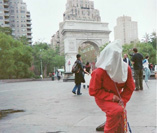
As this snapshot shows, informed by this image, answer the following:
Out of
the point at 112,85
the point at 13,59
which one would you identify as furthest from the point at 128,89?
the point at 13,59

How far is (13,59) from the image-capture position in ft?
118

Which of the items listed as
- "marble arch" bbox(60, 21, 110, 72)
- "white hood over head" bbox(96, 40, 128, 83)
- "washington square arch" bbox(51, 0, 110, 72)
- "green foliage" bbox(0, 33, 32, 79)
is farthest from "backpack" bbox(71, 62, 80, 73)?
"marble arch" bbox(60, 21, 110, 72)

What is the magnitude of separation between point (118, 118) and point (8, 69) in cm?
3423

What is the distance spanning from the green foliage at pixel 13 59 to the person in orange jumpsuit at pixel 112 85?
3374 cm

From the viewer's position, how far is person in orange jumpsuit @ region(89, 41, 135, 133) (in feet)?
8.24

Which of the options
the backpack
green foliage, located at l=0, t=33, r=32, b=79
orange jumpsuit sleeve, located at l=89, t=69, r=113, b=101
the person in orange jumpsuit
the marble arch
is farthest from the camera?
the marble arch

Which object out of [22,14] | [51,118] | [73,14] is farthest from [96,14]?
[51,118]

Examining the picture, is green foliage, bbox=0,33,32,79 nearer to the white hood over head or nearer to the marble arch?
the marble arch

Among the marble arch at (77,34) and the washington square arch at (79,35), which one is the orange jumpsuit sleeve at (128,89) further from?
the marble arch at (77,34)

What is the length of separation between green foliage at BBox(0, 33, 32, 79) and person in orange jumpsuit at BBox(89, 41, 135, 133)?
33739 millimetres

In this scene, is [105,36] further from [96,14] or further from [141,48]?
[96,14]

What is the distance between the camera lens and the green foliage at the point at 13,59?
113 feet

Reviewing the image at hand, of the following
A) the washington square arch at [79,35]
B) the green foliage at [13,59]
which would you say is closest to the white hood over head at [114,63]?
the green foliage at [13,59]

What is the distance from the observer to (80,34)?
4609 cm
